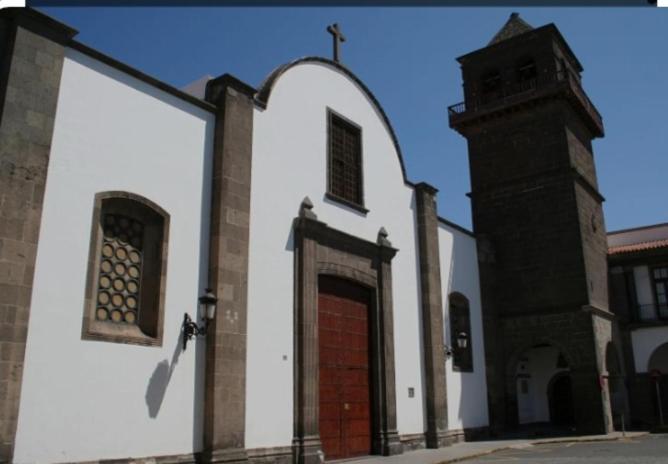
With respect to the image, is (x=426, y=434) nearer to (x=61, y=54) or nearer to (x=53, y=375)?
(x=53, y=375)

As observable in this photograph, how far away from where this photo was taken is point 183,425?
32.0 ft

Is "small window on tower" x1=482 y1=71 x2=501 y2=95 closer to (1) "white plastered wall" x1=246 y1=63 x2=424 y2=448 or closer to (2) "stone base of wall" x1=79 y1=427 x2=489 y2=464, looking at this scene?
(1) "white plastered wall" x1=246 y1=63 x2=424 y2=448

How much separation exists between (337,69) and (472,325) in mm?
9019

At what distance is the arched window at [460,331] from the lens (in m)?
18.1

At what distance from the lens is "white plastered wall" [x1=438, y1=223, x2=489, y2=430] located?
17.5 metres

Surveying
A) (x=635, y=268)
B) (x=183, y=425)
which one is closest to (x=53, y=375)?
(x=183, y=425)

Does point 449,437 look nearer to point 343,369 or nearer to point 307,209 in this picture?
point 343,369

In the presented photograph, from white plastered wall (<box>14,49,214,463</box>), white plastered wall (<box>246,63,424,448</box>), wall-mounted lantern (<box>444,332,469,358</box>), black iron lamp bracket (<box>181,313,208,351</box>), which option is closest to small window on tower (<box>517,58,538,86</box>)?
white plastered wall (<box>246,63,424,448</box>)

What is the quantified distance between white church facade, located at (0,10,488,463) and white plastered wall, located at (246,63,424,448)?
45 millimetres

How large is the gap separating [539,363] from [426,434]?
30.5 feet

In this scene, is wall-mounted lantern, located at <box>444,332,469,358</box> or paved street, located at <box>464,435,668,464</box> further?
wall-mounted lantern, located at <box>444,332,469,358</box>

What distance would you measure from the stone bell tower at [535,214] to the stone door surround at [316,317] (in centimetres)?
619

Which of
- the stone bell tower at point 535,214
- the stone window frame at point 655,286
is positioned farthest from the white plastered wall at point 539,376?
the stone window frame at point 655,286

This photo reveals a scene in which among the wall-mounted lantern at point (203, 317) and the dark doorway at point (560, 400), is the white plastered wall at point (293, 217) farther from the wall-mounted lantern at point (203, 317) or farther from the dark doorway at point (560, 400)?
the dark doorway at point (560, 400)
